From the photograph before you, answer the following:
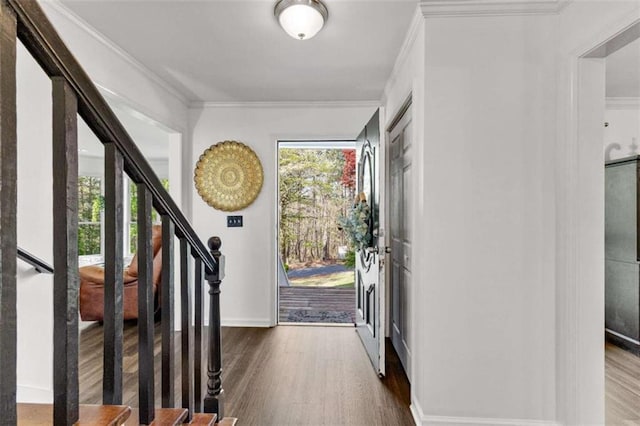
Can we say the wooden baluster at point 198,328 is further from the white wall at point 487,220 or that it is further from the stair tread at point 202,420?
the white wall at point 487,220

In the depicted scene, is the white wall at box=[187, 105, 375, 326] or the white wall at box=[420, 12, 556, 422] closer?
the white wall at box=[420, 12, 556, 422]

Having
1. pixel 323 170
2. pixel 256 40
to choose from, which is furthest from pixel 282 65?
pixel 323 170

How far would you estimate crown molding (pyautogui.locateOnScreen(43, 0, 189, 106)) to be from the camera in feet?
6.94

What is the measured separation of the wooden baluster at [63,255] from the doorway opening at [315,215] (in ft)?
17.9

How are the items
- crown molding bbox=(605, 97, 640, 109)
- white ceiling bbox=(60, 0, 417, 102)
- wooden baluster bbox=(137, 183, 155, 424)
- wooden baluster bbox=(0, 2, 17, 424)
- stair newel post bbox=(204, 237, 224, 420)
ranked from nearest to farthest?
1. wooden baluster bbox=(0, 2, 17, 424)
2. wooden baluster bbox=(137, 183, 155, 424)
3. stair newel post bbox=(204, 237, 224, 420)
4. white ceiling bbox=(60, 0, 417, 102)
5. crown molding bbox=(605, 97, 640, 109)

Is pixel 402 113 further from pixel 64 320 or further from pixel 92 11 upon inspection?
pixel 64 320

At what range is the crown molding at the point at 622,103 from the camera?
3.63m

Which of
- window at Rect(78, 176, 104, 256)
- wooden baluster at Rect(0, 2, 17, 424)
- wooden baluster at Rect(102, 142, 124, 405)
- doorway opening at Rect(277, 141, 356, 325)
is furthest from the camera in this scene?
window at Rect(78, 176, 104, 256)

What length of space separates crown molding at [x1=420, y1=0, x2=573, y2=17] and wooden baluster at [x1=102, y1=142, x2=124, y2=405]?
182 centimetres

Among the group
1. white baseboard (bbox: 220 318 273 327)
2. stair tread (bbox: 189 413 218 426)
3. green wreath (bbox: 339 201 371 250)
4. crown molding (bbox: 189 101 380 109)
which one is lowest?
white baseboard (bbox: 220 318 273 327)

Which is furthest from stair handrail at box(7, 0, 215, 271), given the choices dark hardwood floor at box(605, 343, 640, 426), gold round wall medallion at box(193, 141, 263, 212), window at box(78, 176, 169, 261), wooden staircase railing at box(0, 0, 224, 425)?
window at box(78, 176, 169, 261)

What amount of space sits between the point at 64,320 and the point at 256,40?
2.22m

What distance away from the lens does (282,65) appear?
2896 mm

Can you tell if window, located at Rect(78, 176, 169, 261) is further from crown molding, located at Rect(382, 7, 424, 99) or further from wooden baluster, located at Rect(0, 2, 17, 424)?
wooden baluster, located at Rect(0, 2, 17, 424)
